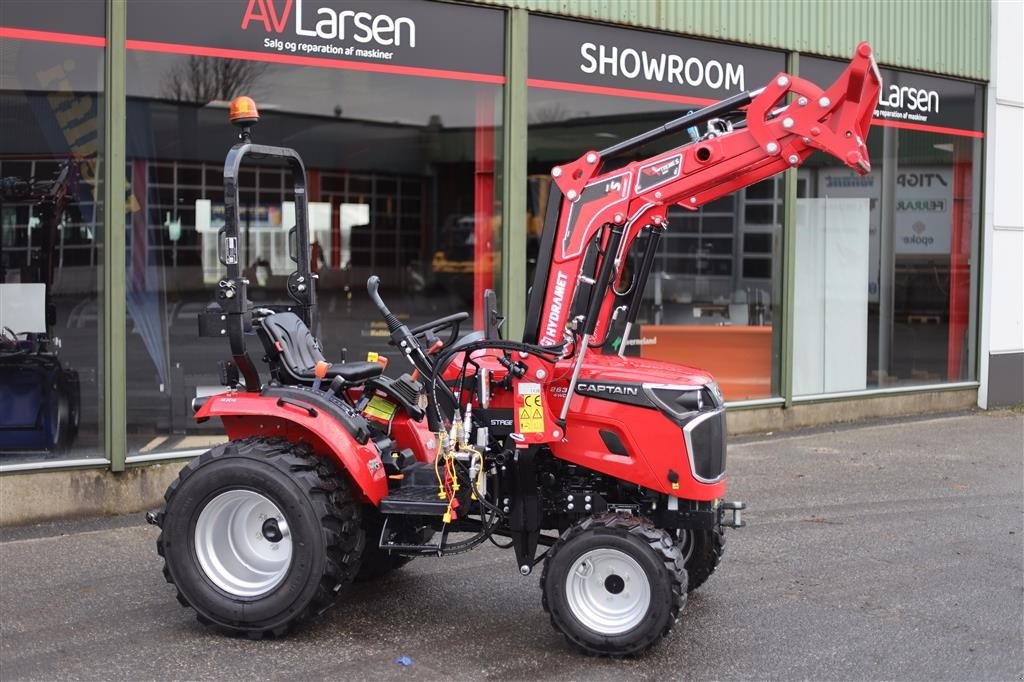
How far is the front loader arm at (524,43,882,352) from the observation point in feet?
18.1

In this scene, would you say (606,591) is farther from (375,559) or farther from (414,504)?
(375,559)

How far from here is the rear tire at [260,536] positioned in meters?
5.63

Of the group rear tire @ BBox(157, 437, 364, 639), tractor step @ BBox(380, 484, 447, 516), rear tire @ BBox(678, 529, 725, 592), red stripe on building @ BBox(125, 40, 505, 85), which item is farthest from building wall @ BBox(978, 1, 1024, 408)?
rear tire @ BBox(157, 437, 364, 639)

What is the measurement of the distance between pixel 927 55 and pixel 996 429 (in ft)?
13.0

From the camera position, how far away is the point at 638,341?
11.1 m

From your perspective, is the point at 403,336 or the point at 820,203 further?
the point at 820,203

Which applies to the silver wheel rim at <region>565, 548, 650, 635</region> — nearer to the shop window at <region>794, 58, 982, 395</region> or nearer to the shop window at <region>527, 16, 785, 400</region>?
the shop window at <region>527, 16, 785, 400</region>

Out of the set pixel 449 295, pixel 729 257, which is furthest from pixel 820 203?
pixel 449 295

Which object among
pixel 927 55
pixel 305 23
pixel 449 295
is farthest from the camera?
pixel 927 55

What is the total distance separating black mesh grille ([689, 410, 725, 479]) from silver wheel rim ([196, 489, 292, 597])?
1.91m

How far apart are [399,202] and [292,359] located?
206 inches

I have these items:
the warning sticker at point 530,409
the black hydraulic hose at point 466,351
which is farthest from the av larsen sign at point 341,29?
the warning sticker at point 530,409

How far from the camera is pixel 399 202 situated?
11242mm

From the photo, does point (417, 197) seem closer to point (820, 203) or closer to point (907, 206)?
point (820, 203)
